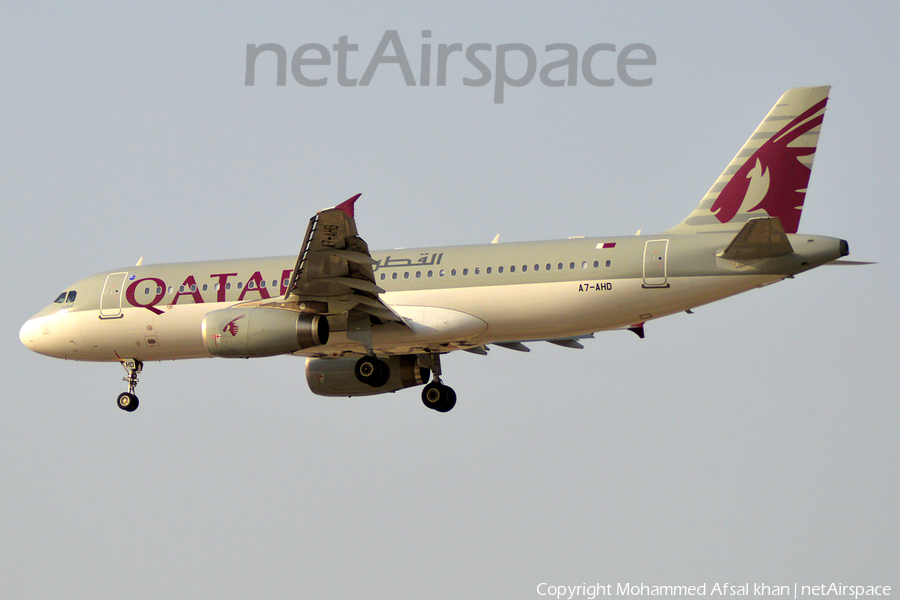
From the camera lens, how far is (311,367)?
32844mm

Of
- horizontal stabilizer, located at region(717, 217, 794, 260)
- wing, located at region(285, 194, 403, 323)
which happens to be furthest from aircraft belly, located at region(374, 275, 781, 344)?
wing, located at region(285, 194, 403, 323)

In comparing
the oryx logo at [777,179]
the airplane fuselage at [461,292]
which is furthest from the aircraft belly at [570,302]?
the oryx logo at [777,179]

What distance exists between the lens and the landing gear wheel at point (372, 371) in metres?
29.5

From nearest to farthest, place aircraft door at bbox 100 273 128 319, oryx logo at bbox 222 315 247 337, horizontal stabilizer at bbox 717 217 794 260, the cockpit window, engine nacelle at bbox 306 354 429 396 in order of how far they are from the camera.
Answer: horizontal stabilizer at bbox 717 217 794 260, oryx logo at bbox 222 315 247 337, aircraft door at bbox 100 273 128 319, engine nacelle at bbox 306 354 429 396, the cockpit window

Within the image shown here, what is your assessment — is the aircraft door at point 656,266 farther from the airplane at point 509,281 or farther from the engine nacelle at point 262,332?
the engine nacelle at point 262,332

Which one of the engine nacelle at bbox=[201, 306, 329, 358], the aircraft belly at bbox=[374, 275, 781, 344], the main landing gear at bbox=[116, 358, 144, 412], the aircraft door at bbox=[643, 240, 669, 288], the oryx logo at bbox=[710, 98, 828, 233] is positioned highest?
the oryx logo at bbox=[710, 98, 828, 233]

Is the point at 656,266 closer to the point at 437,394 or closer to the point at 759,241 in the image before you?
the point at 759,241

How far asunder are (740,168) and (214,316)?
41.5ft

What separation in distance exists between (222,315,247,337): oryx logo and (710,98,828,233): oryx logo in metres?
11.3

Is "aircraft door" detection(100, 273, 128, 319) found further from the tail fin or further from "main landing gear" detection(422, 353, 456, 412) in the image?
the tail fin

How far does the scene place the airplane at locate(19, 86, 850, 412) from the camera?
26172 mm

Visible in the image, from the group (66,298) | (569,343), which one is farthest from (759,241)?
(66,298)

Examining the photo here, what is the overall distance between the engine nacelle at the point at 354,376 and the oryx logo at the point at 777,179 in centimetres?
935

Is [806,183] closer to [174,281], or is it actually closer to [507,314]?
[507,314]
